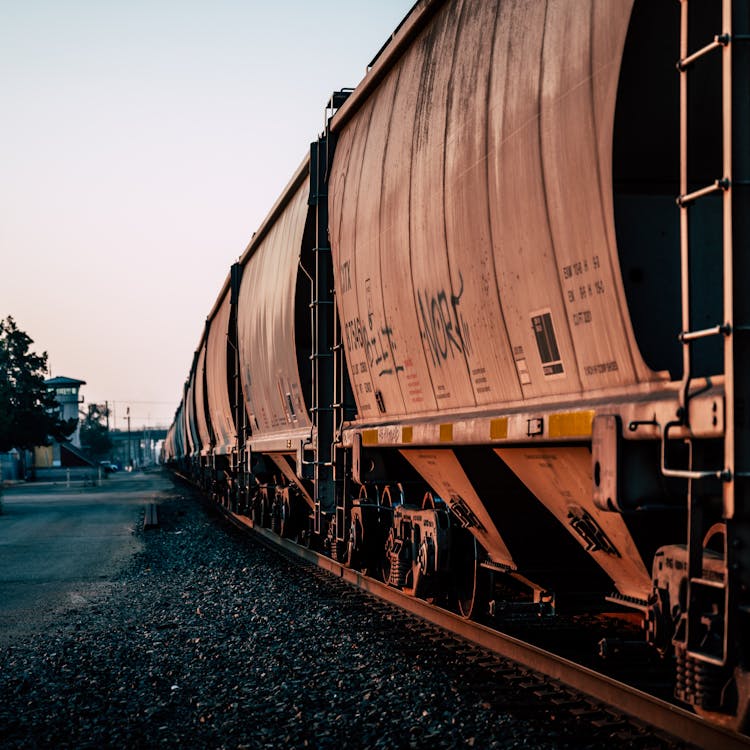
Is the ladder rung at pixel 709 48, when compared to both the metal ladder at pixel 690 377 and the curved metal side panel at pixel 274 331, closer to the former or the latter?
the metal ladder at pixel 690 377

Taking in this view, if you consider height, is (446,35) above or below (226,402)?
above

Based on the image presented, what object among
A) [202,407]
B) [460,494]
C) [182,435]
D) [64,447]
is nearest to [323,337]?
[460,494]

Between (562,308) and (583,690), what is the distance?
2.32 meters

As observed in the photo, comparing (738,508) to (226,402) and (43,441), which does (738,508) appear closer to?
(226,402)

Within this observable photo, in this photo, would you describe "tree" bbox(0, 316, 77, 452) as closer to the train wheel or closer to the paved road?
the paved road

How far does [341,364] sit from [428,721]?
16.9 feet

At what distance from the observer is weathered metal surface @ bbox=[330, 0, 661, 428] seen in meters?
4.79

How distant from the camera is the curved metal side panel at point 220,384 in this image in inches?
786

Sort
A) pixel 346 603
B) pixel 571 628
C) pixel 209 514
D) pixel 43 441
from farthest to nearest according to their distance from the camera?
pixel 43 441, pixel 209 514, pixel 346 603, pixel 571 628

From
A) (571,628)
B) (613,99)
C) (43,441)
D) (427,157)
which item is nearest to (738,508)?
(613,99)

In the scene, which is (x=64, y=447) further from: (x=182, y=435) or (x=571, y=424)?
(x=571, y=424)

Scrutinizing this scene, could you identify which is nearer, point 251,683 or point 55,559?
point 251,683

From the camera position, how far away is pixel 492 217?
19.4 feet

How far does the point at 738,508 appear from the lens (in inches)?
154
